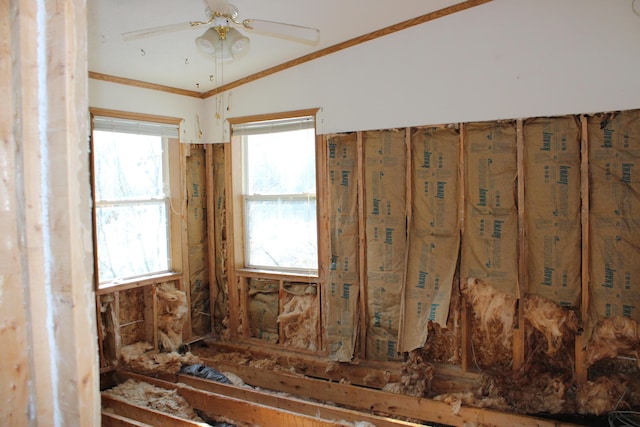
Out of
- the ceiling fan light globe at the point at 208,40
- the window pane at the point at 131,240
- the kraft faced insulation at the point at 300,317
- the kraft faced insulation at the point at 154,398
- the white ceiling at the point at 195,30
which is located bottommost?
the kraft faced insulation at the point at 154,398

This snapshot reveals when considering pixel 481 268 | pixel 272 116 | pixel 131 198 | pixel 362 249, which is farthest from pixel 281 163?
pixel 481 268

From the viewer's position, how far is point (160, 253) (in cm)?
498

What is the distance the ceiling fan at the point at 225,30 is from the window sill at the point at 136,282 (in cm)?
247

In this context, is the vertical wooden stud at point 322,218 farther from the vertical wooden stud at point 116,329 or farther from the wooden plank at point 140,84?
the vertical wooden stud at point 116,329

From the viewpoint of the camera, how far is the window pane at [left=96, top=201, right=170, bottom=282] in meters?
4.46

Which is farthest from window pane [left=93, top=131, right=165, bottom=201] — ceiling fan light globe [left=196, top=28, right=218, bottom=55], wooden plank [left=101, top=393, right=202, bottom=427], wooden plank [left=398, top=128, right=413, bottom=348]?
wooden plank [left=398, top=128, right=413, bottom=348]

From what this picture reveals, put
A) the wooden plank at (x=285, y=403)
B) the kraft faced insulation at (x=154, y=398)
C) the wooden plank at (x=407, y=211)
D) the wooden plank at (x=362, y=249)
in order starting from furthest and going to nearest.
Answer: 1. the wooden plank at (x=362, y=249)
2. the wooden plank at (x=407, y=211)
3. the kraft faced insulation at (x=154, y=398)
4. the wooden plank at (x=285, y=403)

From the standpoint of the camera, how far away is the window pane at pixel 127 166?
14.5 feet

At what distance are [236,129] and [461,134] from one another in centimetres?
243

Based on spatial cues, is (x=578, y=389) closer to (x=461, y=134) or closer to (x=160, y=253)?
(x=461, y=134)

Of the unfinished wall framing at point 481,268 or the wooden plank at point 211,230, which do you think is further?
the wooden plank at point 211,230

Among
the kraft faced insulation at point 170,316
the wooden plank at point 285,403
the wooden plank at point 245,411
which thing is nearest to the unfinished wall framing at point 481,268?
the kraft faced insulation at point 170,316

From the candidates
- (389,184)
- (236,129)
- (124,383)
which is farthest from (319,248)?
(124,383)

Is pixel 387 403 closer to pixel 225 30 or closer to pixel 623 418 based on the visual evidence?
pixel 623 418
